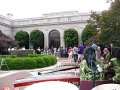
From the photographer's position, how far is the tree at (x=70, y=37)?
143 ft

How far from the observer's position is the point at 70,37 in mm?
44469

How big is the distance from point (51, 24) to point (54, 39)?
125 inches

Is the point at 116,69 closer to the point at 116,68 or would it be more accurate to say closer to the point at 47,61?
the point at 116,68

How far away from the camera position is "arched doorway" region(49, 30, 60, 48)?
49438 millimetres

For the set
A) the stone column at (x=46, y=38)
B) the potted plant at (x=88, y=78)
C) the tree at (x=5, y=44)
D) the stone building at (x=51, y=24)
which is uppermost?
the stone building at (x=51, y=24)

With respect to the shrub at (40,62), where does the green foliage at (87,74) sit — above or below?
above

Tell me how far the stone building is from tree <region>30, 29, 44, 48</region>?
1.69 metres

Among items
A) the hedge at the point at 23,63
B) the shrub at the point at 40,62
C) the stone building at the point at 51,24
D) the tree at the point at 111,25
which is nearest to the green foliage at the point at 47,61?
the shrub at the point at 40,62

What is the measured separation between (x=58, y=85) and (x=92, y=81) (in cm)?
59

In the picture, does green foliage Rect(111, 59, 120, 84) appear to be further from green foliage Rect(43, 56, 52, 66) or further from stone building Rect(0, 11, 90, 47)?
stone building Rect(0, 11, 90, 47)

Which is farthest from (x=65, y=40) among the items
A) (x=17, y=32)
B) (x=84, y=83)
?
(x=84, y=83)

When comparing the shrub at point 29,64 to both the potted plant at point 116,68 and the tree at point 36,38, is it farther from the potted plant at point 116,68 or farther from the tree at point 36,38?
the tree at point 36,38

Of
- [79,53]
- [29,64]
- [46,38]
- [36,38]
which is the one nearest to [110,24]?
[79,53]

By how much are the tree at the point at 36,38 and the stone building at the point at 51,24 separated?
1.69 metres
